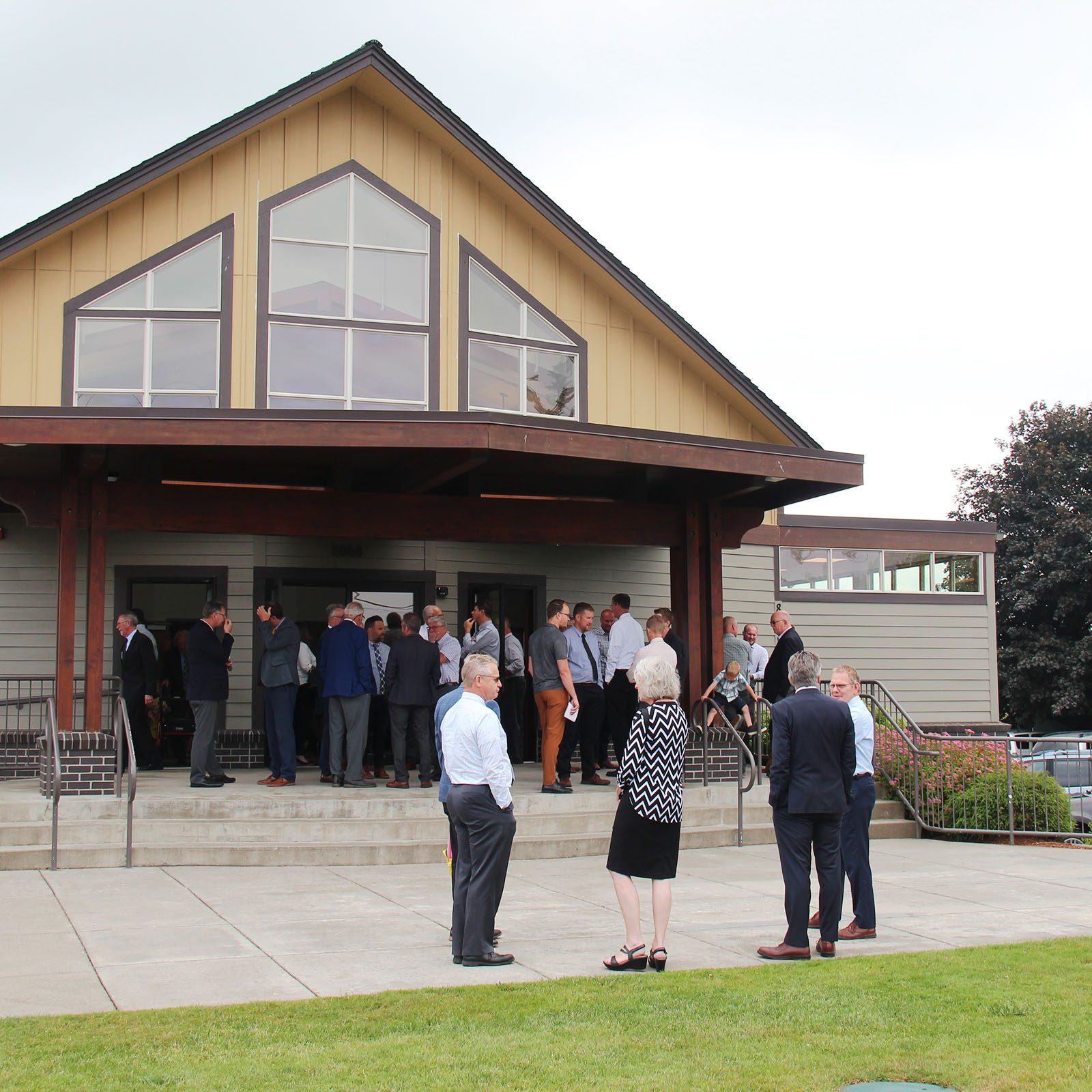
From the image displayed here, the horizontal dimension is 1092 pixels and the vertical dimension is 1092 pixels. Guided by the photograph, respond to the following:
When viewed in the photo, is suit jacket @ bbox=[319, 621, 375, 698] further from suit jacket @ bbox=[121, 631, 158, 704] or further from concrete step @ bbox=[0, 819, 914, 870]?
suit jacket @ bbox=[121, 631, 158, 704]

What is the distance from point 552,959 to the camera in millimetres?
7281

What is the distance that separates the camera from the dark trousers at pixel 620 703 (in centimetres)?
1305

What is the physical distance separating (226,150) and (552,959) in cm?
1146

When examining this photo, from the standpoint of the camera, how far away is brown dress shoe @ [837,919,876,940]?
7953mm

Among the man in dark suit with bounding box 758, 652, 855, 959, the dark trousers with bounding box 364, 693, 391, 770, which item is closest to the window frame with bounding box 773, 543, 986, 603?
the dark trousers with bounding box 364, 693, 391, 770

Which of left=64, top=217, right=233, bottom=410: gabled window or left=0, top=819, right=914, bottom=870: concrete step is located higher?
left=64, top=217, right=233, bottom=410: gabled window

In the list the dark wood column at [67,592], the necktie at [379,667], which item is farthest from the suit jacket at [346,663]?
the dark wood column at [67,592]

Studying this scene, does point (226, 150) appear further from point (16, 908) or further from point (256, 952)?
point (256, 952)

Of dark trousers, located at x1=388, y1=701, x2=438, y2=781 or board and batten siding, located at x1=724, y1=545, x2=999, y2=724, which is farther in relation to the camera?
board and batten siding, located at x1=724, y1=545, x2=999, y2=724

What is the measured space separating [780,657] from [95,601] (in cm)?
676

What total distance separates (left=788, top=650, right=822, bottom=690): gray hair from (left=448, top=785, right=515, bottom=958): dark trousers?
5.80 feet

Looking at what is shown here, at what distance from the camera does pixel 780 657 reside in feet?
→ 44.3

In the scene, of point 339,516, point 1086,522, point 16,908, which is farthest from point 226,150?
point 1086,522

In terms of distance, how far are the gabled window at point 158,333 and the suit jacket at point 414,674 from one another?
4527 millimetres
